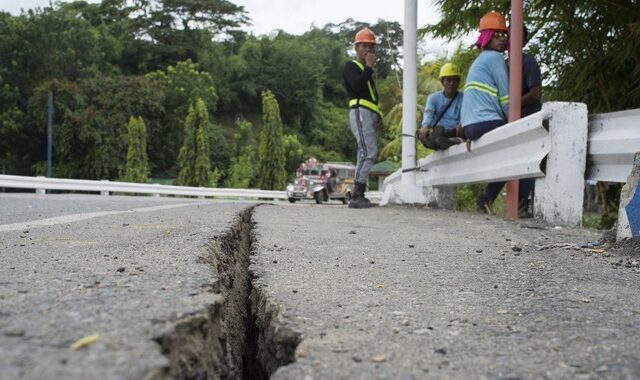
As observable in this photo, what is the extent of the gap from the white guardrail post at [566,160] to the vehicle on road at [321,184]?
64.3ft

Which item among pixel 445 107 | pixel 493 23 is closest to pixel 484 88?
pixel 493 23

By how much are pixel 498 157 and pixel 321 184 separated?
19.9 metres

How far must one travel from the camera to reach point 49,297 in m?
1.58

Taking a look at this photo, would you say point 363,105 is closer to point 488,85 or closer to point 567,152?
point 488,85

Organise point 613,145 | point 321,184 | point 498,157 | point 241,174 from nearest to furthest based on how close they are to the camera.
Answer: point 613,145 < point 498,157 < point 321,184 < point 241,174

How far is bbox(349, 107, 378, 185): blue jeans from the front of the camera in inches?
271

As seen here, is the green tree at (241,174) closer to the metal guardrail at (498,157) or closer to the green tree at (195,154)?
the green tree at (195,154)

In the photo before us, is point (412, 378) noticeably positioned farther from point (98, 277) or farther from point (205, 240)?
point (205, 240)

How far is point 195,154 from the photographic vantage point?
34.1m

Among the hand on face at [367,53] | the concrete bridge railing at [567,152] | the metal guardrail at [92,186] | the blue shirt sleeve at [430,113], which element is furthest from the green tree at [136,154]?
the concrete bridge railing at [567,152]

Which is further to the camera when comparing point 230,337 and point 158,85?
point 158,85

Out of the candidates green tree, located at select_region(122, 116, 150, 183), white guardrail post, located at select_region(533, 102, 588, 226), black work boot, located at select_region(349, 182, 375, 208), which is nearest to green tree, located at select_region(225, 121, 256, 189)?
green tree, located at select_region(122, 116, 150, 183)

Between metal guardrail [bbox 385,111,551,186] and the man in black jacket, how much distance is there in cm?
77

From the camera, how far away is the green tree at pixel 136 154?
32.0 m
